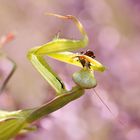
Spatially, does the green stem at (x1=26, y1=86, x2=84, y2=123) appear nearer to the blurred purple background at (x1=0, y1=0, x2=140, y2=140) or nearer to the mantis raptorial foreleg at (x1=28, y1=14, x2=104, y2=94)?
Result: the mantis raptorial foreleg at (x1=28, y1=14, x2=104, y2=94)

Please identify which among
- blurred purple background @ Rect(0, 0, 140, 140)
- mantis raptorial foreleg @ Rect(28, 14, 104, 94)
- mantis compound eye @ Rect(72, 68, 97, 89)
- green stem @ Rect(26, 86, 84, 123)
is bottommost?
blurred purple background @ Rect(0, 0, 140, 140)

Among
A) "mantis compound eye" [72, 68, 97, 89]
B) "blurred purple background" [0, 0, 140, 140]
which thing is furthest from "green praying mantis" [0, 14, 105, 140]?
"blurred purple background" [0, 0, 140, 140]

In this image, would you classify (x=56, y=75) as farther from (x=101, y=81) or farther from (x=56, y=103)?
(x=101, y=81)

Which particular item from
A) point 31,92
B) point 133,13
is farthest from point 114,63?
point 31,92

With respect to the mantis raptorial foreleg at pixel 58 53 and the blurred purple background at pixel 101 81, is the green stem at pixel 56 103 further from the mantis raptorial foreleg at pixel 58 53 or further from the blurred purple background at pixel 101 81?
the blurred purple background at pixel 101 81

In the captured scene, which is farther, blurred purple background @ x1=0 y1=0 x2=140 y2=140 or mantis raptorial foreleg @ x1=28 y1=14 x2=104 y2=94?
blurred purple background @ x1=0 y1=0 x2=140 y2=140

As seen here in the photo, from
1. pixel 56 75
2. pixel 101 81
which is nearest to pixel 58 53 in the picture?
pixel 56 75

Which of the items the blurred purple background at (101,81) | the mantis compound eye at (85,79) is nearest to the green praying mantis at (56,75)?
the mantis compound eye at (85,79)

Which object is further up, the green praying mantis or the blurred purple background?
the green praying mantis

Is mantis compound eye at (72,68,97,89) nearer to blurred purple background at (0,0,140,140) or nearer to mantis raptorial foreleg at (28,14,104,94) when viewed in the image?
mantis raptorial foreleg at (28,14,104,94)
